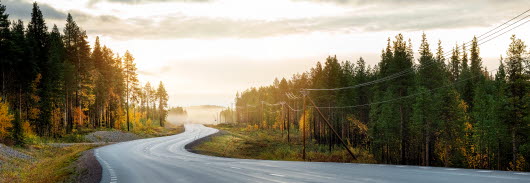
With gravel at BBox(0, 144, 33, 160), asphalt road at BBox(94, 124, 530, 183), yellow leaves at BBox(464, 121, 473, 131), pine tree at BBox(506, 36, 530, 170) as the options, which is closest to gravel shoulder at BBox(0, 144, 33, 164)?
gravel at BBox(0, 144, 33, 160)

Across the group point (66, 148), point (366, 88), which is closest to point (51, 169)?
point (66, 148)

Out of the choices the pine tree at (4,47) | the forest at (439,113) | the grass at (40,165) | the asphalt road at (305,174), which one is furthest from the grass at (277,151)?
the pine tree at (4,47)

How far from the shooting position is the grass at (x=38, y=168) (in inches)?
1095

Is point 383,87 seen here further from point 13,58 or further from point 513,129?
point 13,58

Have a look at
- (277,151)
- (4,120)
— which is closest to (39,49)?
(4,120)

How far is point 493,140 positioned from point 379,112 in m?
19.0

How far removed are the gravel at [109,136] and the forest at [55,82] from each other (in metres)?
3.35

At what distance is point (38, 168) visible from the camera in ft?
116

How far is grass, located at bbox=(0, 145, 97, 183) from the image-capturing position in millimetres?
27823

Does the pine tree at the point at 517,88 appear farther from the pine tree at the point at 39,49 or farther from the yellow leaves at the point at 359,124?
the pine tree at the point at 39,49

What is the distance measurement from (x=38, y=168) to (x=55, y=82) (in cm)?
3203

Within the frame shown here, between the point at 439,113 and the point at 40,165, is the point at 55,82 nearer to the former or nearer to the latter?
the point at 40,165

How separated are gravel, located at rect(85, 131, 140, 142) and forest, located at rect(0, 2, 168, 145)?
3.35 meters

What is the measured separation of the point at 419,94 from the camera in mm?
51938
